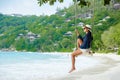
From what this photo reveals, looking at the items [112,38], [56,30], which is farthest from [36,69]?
[56,30]

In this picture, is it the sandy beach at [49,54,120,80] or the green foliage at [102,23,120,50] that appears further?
the green foliage at [102,23,120,50]

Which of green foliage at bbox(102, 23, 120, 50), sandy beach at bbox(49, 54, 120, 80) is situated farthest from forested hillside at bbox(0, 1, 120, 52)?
sandy beach at bbox(49, 54, 120, 80)

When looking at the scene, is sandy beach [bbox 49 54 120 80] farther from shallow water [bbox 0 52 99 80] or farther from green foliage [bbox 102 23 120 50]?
green foliage [bbox 102 23 120 50]

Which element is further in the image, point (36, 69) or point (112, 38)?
point (112, 38)

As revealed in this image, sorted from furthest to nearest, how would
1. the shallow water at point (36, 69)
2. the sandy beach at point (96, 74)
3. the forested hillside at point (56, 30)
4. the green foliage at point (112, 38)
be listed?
the forested hillside at point (56, 30) → the green foliage at point (112, 38) → the shallow water at point (36, 69) → the sandy beach at point (96, 74)

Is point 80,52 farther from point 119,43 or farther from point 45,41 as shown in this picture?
point 45,41

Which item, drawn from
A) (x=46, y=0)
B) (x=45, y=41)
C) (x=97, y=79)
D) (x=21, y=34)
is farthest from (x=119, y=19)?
(x=46, y=0)

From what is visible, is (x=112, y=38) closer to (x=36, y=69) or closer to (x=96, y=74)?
(x=36, y=69)

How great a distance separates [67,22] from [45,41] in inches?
453

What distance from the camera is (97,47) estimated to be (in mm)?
69125

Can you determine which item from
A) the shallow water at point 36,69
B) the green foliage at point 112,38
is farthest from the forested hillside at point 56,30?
the shallow water at point 36,69

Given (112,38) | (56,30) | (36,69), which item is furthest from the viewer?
(56,30)

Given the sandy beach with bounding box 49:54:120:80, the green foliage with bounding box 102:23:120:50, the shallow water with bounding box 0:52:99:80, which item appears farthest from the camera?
the green foliage with bounding box 102:23:120:50

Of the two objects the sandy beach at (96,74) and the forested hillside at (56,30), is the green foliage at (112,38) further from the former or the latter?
the sandy beach at (96,74)
